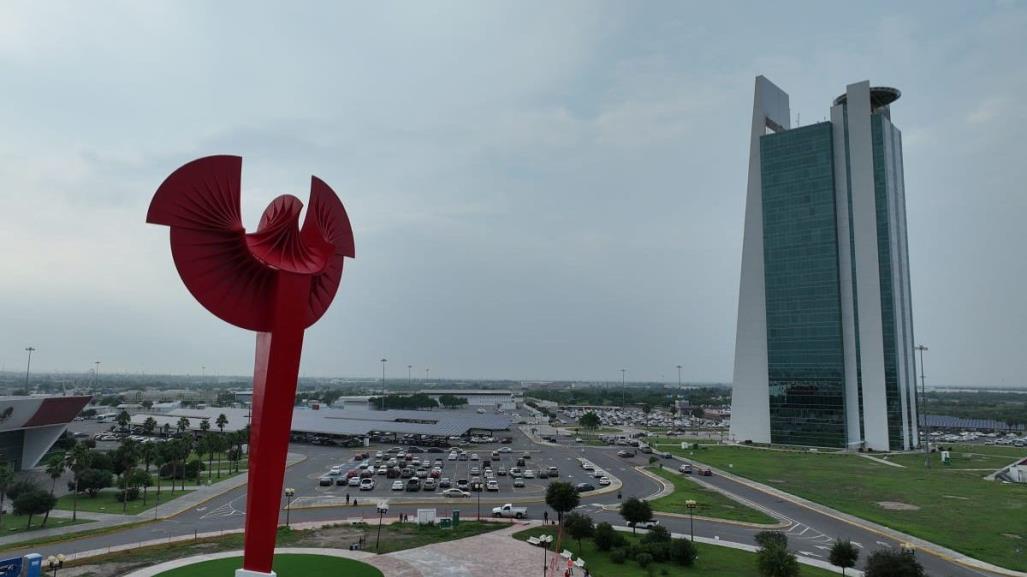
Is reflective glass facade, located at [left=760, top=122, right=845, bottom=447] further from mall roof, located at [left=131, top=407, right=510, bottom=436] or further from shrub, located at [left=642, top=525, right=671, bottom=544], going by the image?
shrub, located at [left=642, top=525, right=671, bottom=544]

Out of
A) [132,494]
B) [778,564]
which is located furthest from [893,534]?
[132,494]

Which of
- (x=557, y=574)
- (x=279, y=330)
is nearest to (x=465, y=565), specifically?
(x=557, y=574)

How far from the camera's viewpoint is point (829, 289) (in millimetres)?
104875

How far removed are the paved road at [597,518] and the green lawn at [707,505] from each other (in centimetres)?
233

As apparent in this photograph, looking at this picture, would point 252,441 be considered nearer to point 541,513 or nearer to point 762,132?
point 541,513

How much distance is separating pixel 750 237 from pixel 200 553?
336 feet

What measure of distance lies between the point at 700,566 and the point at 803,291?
83.3 meters

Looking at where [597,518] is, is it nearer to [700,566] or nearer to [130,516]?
[700,566]

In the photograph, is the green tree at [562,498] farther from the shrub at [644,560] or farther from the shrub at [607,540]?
the shrub at [644,560]

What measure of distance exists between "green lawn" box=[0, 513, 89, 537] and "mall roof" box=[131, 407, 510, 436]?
178ft

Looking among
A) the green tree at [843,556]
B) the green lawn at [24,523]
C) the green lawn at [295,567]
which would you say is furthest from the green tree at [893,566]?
the green lawn at [24,523]

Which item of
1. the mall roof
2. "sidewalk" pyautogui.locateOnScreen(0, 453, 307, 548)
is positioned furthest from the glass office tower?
"sidewalk" pyautogui.locateOnScreen(0, 453, 307, 548)

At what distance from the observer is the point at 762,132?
378ft

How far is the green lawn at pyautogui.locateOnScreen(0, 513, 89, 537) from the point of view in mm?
44594
